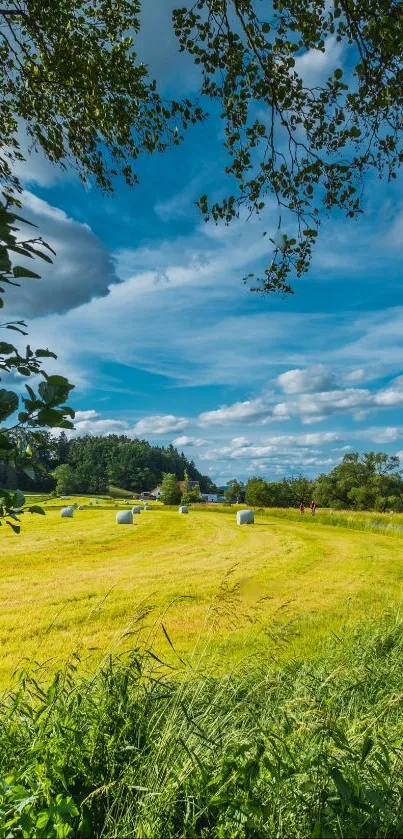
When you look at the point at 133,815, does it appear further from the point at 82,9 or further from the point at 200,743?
the point at 82,9

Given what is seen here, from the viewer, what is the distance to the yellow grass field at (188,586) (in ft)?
25.4

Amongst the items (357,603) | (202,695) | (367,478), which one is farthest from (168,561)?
(367,478)

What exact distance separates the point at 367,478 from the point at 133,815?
3044 inches

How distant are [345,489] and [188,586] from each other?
65.5 meters

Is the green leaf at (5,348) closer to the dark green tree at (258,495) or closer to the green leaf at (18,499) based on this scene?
the green leaf at (18,499)

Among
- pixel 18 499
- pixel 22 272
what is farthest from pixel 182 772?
pixel 22 272

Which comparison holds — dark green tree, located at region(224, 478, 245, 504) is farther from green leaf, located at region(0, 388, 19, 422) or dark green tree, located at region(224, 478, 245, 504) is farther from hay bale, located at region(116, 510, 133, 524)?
green leaf, located at region(0, 388, 19, 422)

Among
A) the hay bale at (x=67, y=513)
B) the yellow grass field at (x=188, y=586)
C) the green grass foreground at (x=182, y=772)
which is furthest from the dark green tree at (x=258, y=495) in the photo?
the green grass foreground at (x=182, y=772)

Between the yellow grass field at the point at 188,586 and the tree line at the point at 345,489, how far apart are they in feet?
141

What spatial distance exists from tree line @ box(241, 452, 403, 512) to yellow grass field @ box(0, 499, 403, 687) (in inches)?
1689

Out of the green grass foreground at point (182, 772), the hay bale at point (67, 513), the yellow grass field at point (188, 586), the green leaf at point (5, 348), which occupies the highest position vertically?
the green leaf at point (5, 348)

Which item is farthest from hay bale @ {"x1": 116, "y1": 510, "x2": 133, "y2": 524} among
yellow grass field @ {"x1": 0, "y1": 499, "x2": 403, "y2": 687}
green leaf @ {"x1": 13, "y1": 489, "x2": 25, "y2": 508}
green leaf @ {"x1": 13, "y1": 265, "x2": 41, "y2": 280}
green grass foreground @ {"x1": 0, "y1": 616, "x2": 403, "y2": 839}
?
green leaf @ {"x1": 13, "y1": 265, "x2": 41, "y2": 280}

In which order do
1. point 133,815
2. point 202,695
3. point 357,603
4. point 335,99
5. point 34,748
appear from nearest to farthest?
point 133,815 < point 34,748 < point 202,695 < point 335,99 < point 357,603

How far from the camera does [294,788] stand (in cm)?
271
